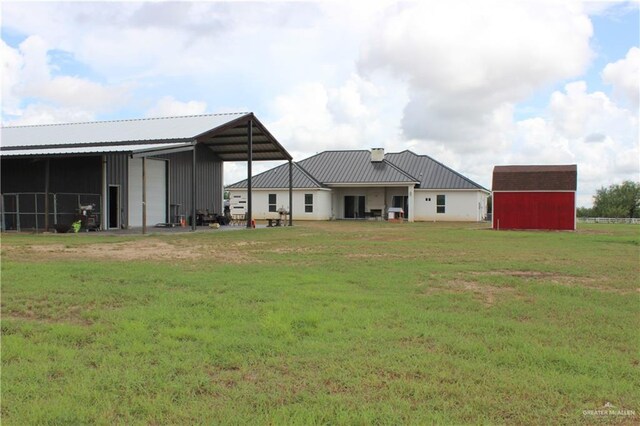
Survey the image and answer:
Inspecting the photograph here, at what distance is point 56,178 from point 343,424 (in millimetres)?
23993

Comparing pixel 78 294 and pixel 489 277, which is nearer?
pixel 78 294

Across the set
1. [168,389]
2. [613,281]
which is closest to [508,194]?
[613,281]

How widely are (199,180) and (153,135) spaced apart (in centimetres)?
538

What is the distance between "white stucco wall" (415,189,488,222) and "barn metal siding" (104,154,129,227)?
22.5m

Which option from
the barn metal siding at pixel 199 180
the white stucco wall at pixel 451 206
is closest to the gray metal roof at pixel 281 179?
the white stucco wall at pixel 451 206

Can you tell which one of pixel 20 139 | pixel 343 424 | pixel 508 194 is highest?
pixel 20 139

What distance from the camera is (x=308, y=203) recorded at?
136 feet

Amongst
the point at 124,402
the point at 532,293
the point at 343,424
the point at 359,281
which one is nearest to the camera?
the point at 343,424

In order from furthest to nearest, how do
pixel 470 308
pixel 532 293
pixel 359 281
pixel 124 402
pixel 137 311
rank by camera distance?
pixel 359 281 < pixel 532 293 < pixel 470 308 < pixel 137 311 < pixel 124 402

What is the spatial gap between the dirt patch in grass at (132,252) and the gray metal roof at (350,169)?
25.5 metres

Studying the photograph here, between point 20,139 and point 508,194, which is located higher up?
point 20,139

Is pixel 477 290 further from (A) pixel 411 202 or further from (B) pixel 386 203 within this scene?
(B) pixel 386 203

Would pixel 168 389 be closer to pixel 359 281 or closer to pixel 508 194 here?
pixel 359 281

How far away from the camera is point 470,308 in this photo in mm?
7445
